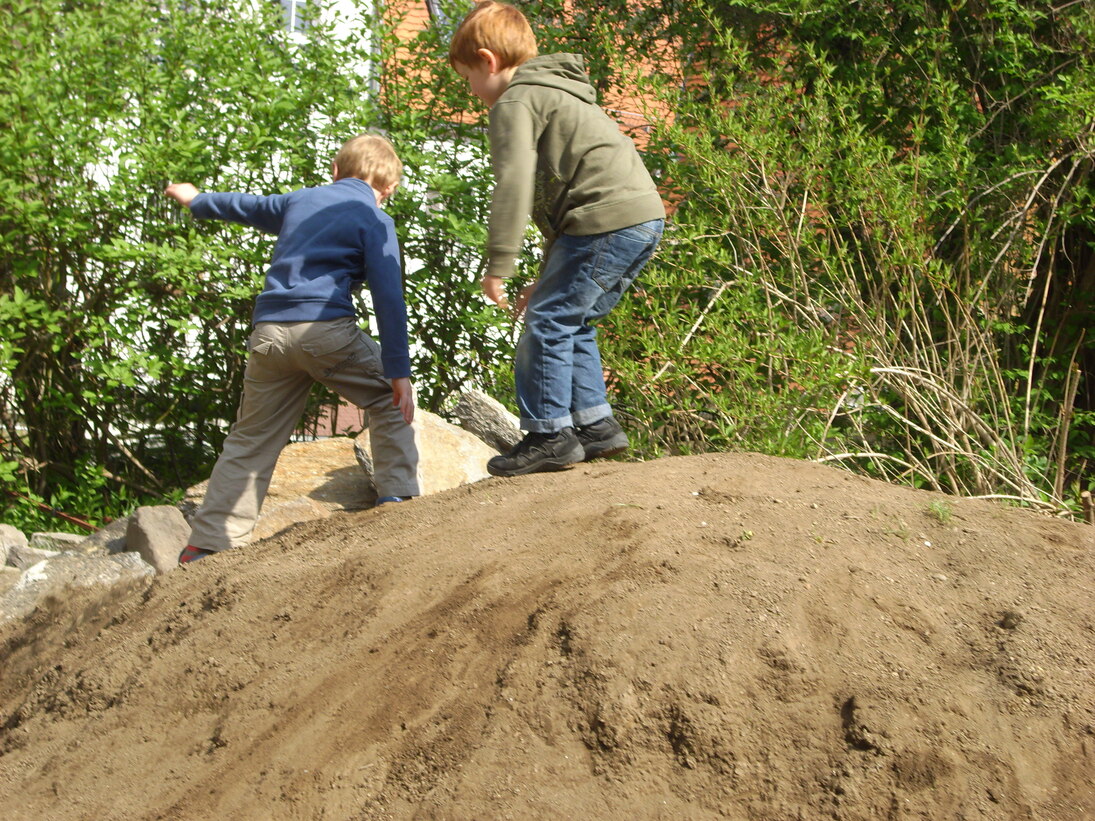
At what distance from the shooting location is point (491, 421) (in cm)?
577

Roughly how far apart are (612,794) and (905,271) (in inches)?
153

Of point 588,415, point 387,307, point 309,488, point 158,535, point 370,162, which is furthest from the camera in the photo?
point 309,488

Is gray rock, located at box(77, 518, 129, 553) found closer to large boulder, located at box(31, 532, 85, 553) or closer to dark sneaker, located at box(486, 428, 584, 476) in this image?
large boulder, located at box(31, 532, 85, 553)

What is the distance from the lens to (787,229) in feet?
17.5

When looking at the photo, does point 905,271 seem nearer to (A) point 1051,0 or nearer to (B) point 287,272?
(A) point 1051,0

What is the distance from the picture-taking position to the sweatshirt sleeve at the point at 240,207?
4527 mm

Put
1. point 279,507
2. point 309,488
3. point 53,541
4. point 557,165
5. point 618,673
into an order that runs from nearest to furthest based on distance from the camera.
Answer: point 618,673
point 557,165
point 279,507
point 309,488
point 53,541

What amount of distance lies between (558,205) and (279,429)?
60.8 inches

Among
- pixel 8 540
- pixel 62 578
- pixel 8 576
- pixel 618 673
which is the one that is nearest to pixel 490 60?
pixel 618 673

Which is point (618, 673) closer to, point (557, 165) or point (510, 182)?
point (510, 182)

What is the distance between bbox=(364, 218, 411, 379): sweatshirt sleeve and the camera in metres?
4.39

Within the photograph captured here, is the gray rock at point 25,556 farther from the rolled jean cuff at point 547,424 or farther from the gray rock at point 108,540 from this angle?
the rolled jean cuff at point 547,424

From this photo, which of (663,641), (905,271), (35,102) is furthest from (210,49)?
(663,641)

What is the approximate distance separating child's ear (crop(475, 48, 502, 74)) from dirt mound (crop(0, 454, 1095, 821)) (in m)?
1.63
